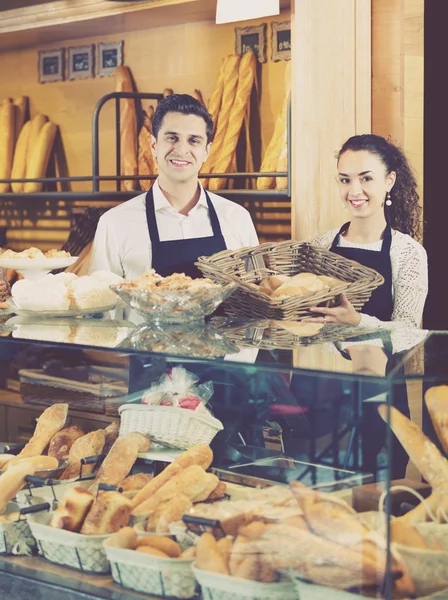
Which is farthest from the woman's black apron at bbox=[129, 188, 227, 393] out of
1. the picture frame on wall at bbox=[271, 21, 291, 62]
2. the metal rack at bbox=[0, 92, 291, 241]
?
the picture frame on wall at bbox=[271, 21, 291, 62]

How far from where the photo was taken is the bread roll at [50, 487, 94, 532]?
1.24 meters

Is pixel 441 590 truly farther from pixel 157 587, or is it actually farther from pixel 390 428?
pixel 157 587

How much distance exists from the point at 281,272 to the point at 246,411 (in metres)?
1.03

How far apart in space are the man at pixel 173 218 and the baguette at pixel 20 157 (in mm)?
1002

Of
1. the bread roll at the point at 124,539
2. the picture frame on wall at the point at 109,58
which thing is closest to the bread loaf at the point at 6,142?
the picture frame on wall at the point at 109,58

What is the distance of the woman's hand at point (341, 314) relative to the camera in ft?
6.21

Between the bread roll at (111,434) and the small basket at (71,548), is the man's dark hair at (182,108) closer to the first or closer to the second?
the bread roll at (111,434)

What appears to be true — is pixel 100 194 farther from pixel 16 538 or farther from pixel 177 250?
pixel 16 538

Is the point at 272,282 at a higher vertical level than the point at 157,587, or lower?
higher

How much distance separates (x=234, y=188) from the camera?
130 inches

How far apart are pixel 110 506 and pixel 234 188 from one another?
87.7 inches

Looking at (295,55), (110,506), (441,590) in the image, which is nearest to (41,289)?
(110,506)

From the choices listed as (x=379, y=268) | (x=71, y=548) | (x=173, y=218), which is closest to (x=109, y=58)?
(x=173, y=218)

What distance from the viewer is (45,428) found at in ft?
5.05
